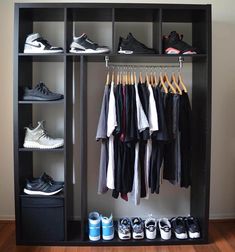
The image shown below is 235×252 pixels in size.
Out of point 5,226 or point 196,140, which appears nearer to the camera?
point 196,140

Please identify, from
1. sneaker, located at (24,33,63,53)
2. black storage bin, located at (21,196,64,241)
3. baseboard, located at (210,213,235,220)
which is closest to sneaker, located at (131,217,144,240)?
black storage bin, located at (21,196,64,241)

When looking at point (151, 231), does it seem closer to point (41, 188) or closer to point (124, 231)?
point (124, 231)

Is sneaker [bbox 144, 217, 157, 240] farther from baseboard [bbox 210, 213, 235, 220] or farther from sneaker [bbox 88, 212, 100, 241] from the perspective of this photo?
baseboard [bbox 210, 213, 235, 220]

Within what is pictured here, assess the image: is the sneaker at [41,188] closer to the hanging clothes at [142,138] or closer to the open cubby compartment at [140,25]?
the hanging clothes at [142,138]

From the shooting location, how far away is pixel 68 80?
2334mm

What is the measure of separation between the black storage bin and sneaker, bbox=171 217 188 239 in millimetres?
959

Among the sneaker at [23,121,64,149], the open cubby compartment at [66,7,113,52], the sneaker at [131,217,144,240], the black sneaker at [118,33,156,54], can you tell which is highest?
the open cubby compartment at [66,7,113,52]

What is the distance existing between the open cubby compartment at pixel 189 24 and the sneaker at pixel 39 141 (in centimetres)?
117

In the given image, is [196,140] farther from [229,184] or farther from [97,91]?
[97,91]

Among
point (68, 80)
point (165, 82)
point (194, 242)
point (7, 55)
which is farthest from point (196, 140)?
point (7, 55)

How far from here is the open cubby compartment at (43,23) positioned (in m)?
2.29

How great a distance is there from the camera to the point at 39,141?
2307mm

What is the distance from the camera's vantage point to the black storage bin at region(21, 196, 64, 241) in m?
2.27

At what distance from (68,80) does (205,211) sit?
5.16ft
